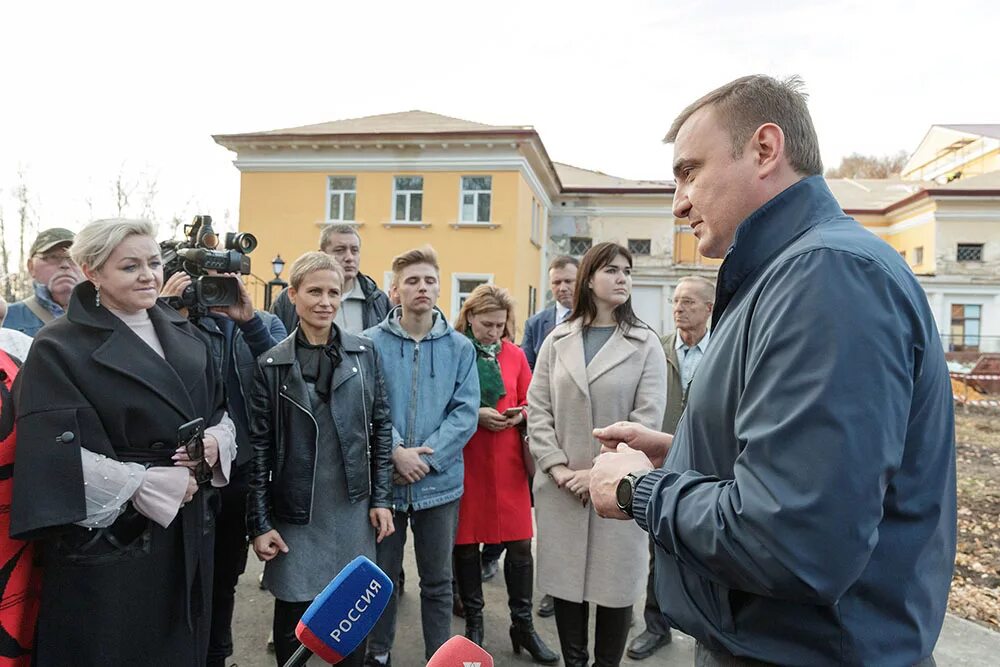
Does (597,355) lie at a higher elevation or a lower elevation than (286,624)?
higher

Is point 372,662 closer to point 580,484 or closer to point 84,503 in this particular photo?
point 580,484

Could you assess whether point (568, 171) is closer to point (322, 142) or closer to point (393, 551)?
point (322, 142)

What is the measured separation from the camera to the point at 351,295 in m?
4.66

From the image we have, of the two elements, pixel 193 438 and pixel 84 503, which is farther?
pixel 193 438

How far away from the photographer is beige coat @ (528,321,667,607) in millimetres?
3436

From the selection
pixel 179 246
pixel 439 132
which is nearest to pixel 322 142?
pixel 439 132

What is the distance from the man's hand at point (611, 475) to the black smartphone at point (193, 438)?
168 cm

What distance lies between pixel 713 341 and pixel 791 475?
0.45m

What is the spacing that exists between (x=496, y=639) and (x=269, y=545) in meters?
1.67

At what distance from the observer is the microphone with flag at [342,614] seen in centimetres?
147

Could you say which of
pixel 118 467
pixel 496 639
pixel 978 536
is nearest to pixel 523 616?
pixel 496 639

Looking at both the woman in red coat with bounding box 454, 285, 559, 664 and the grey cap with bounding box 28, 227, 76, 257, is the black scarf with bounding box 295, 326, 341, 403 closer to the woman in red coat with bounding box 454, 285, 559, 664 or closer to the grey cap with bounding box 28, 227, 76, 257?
the woman in red coat with bounding box 454, 285, 559, 664

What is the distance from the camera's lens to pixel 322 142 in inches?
890

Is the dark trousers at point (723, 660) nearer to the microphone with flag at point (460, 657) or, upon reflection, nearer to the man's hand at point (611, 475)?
the man's hand at point (611, 475)
